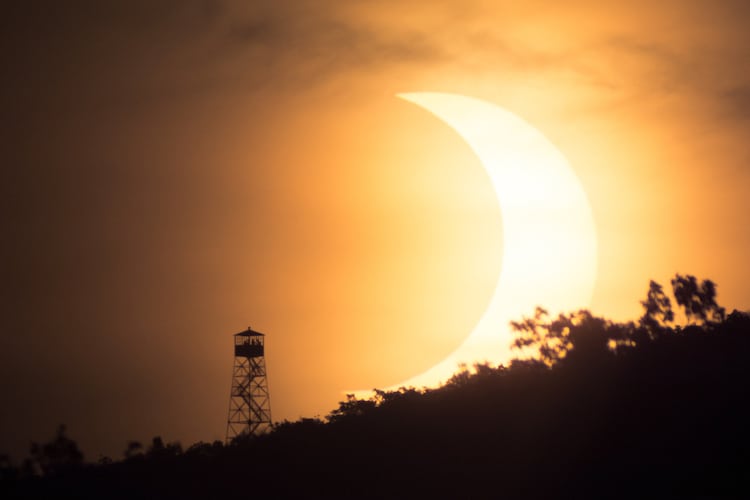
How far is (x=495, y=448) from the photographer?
46000 mm

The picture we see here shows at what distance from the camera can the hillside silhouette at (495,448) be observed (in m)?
40.8

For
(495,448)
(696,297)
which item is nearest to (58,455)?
(495,448)

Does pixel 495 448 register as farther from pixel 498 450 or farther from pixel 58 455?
pixel 58 455

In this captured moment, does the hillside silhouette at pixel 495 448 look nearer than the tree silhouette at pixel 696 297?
Yes

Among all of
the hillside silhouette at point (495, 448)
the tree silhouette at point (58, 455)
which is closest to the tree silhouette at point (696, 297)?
the hillside silhouette at point (495, 448)

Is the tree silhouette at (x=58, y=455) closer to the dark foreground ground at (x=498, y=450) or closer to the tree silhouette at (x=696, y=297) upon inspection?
the dark foreground ground at (x=498, y=450)

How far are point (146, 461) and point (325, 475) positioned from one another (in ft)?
35.9

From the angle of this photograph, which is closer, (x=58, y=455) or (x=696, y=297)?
(x=58, y=455)

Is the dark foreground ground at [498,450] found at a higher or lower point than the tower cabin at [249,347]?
lower

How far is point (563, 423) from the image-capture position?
4838 centimetres

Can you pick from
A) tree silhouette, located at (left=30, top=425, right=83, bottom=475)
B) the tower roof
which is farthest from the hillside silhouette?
the tower roof

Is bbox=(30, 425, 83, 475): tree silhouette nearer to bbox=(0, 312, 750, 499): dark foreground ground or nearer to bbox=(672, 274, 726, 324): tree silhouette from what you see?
bbox=(0, 312, 750, 499): dark foreground ground

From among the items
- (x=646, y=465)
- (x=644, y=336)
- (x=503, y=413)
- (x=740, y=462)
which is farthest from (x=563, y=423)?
(x=644, y=336)

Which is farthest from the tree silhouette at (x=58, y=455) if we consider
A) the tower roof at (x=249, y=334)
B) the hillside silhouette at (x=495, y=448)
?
the tower roof at (x=249, y=334)
